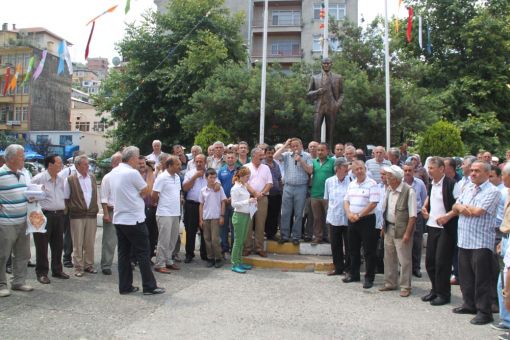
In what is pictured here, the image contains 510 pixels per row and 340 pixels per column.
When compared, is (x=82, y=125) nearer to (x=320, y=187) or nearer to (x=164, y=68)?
(x=164, y=68)

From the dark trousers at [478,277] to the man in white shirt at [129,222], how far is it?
157 inches

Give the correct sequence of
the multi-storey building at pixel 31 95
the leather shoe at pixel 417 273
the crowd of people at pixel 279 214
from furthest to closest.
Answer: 1. the multi-storey building at pixel 31 95
2. the leather shoe at pixel 417 273
3. the crowd of people at pixel 279 214

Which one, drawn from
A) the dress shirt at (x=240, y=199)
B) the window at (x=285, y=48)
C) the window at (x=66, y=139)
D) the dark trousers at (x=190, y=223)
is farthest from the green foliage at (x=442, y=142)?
the window at (x=66, y=139)

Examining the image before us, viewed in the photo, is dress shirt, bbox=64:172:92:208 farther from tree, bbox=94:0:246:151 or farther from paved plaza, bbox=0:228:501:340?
tree, bbox=94:0:246:151

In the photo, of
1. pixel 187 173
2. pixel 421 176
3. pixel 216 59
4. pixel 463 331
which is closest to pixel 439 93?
pixel 216 59

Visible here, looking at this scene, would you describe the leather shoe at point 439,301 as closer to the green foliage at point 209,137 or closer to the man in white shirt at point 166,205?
the man in white shirt at point 166,205

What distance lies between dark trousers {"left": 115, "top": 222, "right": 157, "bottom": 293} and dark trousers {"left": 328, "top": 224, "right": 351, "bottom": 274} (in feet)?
9.65

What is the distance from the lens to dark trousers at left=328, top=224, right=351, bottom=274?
7.72 metres

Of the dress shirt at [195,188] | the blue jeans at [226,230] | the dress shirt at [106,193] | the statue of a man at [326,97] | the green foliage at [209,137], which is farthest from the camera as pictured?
the green foliage at [209,137]

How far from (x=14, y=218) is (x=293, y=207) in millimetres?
4531

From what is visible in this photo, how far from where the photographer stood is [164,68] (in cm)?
2462

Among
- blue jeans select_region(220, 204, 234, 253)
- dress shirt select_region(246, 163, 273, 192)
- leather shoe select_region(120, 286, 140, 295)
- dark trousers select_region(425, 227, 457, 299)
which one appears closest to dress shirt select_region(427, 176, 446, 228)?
dark trousers select_region(425, 227, 457, 299)

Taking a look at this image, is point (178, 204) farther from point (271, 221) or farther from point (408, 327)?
point (408, 327)

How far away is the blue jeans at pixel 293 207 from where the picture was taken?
8539 mm
